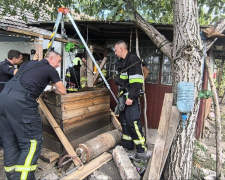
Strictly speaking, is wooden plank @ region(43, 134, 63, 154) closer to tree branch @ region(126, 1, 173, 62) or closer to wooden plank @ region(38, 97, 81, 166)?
wooden plank @ region(38, 97, 81, 166)

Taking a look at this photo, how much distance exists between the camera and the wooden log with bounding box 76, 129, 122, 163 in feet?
9.72

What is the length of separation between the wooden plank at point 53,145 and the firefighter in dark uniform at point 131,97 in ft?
4.09

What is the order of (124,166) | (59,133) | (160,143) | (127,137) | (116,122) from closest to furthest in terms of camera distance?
(160,143) → (124,166) → (59,133) → (127,137) → (116,122)

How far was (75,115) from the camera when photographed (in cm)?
335

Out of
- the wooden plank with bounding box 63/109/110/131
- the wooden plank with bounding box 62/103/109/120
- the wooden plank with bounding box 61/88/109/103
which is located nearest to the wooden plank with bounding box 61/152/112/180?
the wooden plank with bounding box 63/109/110/131

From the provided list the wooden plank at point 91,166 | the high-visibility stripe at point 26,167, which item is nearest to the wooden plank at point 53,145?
the wooden plank at point 91,166

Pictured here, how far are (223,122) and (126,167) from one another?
213 inches

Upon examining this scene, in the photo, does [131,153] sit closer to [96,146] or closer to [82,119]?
[96,146]

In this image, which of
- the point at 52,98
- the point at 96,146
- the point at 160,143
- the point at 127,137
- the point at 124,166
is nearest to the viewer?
the point at 160,143

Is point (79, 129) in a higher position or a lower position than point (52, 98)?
lower

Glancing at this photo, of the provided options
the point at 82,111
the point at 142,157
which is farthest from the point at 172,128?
the point at 82,111

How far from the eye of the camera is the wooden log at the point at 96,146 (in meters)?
2.96

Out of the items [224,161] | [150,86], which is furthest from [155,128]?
[224,161]

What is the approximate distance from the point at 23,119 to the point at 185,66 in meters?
2.36
